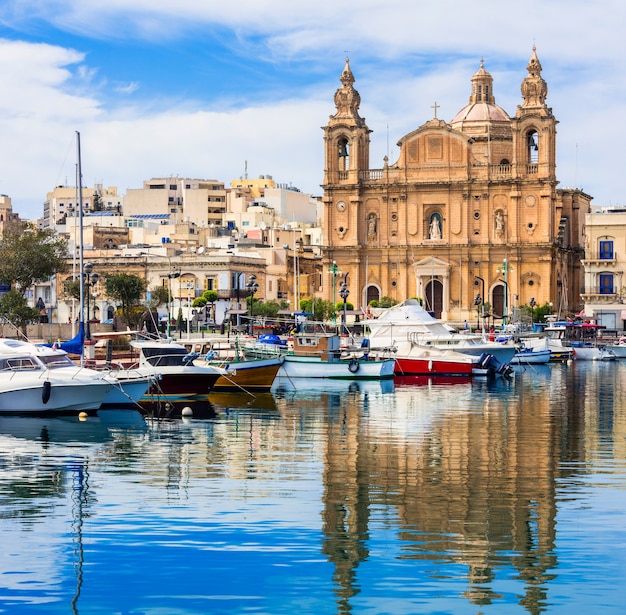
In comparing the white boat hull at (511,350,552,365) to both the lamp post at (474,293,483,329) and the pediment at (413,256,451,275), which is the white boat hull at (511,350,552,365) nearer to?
the lamp post at (474,293,483,329)

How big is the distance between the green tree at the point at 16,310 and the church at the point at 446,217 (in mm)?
40853

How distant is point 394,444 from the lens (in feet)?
100

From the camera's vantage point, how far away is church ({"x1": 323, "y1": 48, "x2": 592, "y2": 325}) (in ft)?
332

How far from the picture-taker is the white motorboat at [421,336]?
60.9 meters

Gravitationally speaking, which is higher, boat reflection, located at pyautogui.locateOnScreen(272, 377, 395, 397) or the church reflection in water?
boat reflection, located at pyautogui.locateOnScreen(272, 377, 395, 397)

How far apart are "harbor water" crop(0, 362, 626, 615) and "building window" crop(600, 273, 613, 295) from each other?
6856 centimetres

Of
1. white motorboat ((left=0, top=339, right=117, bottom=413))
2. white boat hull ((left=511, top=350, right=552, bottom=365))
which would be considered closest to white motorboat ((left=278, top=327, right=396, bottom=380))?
white motorboat ((left=0, top=339, right=117, bottom=413))

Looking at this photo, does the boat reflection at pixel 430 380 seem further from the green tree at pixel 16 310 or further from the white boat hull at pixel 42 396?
the white boat hull at pixel 42 396

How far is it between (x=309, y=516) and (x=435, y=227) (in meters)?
84.4

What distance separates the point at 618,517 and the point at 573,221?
99.6 metres

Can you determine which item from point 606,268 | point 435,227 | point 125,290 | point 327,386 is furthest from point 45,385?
point 606,268

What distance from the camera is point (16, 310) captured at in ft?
210

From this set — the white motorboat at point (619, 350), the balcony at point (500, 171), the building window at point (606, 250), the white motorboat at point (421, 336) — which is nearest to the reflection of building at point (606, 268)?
the building window at point (606, 250)

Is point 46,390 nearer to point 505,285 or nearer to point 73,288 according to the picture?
point 73,288
